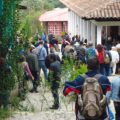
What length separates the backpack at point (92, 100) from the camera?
26.0 feet

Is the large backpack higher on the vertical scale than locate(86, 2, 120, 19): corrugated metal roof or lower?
lower

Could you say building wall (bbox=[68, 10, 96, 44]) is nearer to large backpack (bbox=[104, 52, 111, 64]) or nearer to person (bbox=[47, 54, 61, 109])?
large backpack (bbox=[104, 52, 111, 64])

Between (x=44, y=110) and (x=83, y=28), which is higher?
(x=83, y=28)

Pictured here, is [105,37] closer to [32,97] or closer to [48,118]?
[32,97]

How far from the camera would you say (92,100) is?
791cm

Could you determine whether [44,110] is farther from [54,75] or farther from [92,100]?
[92,100]

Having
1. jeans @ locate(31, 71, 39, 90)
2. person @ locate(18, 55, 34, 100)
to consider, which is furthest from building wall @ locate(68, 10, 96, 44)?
person @ locate(18, 55, 34, 100)

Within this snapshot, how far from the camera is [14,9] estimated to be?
12805 millimetres

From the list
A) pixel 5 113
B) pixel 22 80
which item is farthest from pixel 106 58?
pixel 5 113

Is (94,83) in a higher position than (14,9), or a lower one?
lower

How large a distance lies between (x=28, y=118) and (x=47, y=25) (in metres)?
55.2

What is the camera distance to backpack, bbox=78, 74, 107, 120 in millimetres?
7918

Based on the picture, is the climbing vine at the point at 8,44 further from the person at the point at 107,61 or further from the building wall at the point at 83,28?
the building wall at the point at 83,28

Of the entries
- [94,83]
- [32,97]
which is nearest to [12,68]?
[32,97]
